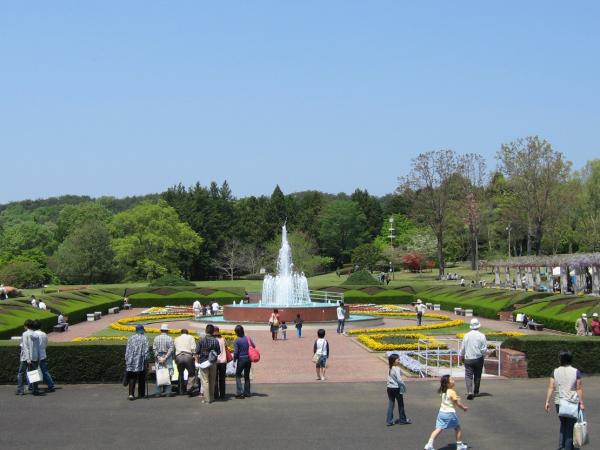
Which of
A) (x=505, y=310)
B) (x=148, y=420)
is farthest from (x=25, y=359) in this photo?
(x=505, y=310)

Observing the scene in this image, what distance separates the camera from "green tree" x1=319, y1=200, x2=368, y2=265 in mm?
104438

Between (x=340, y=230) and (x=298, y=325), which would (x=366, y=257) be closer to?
(x=340, y=230)

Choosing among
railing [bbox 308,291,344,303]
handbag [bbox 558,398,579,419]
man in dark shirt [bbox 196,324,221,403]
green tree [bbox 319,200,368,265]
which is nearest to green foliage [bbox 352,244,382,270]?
green tree [bbox 319,200,368,265]

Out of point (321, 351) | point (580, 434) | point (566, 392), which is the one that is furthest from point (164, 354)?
point (580, 434)

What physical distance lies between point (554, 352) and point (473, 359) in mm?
3476

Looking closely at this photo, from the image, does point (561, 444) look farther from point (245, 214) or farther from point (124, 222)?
point (245, 214)

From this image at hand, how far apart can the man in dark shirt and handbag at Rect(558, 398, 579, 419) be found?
6776 mm

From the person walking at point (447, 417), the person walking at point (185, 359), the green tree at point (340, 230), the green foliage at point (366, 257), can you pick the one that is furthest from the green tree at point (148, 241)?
the person walking at point (447, 417)

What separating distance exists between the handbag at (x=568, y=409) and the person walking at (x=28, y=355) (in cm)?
1029

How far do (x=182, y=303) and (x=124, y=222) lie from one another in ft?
104

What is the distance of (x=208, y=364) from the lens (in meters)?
14.7

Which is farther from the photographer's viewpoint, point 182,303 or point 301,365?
point 182,303

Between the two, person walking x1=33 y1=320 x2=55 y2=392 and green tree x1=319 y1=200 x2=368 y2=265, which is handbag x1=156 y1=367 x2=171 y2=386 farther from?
green tree x1=319 y1=200 x2=368 y2=265

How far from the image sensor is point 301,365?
2133 cm
